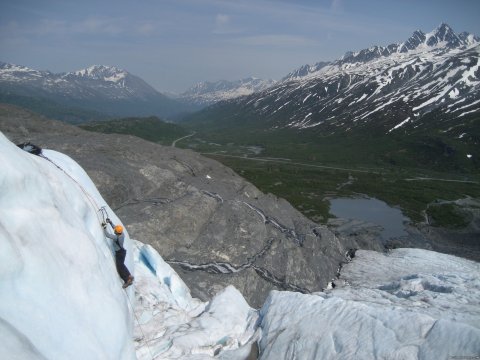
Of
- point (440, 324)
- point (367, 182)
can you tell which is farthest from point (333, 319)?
point (367, 182)

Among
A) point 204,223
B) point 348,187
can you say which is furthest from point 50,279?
point 348,187

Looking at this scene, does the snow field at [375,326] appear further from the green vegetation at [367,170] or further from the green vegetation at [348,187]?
the green vegetation at [367,170]

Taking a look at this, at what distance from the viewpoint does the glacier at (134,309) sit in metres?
9.95

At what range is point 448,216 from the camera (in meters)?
73.1

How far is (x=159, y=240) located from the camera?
26.0m

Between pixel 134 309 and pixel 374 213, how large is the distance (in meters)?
67.8

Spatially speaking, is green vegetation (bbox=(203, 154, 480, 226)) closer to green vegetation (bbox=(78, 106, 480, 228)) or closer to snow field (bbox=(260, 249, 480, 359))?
green vegetation (bbox=(78, 106, 480, 228))

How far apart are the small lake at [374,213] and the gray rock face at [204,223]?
27.7 m

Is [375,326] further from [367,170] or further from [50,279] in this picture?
[367,170]

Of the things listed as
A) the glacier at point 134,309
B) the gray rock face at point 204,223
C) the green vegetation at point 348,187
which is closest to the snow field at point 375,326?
the glacier at point 134,309

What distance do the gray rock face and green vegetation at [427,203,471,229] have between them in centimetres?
3865

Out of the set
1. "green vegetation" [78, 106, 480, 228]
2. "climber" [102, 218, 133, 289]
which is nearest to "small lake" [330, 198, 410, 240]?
"green vegetation" [78, 106, 480, 228]

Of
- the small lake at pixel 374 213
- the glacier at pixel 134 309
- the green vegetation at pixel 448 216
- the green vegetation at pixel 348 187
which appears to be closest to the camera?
the glacier at pixel 134 309

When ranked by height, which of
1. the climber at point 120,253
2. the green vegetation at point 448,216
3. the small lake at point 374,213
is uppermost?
the climber at point 120,253
